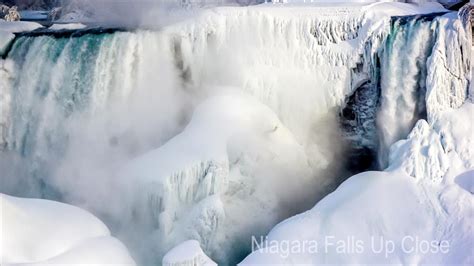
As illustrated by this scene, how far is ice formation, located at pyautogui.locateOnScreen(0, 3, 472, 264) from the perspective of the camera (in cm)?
595

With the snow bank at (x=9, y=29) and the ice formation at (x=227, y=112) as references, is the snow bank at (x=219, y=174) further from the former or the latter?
the snow bank at (x=9, y=29)

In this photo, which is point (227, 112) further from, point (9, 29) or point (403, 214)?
point (9, 29)

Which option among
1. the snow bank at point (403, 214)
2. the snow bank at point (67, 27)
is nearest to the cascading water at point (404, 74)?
the snow bank at point (403, 214)

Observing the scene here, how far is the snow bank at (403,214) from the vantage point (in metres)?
5.04

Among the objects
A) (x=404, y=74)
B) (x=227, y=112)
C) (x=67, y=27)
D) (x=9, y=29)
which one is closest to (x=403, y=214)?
(x=404, y=74)

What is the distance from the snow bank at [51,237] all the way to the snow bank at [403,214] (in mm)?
1329

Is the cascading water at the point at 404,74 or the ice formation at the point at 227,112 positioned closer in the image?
the ice formation at the point at 227,112

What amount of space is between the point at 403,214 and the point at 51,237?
3.15 meters

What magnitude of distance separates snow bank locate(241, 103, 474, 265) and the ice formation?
0.10 ft

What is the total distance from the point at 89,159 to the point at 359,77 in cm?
333

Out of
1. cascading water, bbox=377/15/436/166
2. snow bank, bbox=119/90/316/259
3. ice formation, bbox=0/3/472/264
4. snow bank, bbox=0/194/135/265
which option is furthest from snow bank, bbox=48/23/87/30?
cascading water, bbox=377/15/436/166

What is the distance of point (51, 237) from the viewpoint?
5.25 metres

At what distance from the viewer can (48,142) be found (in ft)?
24.1

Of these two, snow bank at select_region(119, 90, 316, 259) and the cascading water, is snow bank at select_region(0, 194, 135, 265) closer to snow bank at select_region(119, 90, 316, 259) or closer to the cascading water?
snow bank at select_region(119, 90, 316, 259)
